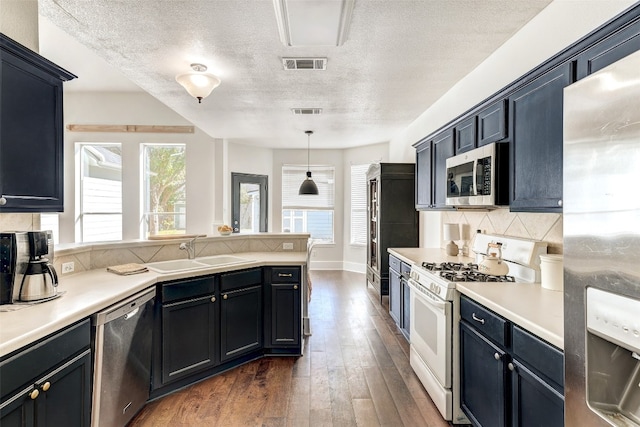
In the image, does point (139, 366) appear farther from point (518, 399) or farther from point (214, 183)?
point (214, 183)

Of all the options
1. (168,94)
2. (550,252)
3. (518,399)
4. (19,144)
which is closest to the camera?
(518,399)

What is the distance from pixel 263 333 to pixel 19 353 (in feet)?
6.64

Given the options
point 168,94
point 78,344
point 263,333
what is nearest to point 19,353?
point 78,344

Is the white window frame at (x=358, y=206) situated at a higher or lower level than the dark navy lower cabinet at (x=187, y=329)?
higher

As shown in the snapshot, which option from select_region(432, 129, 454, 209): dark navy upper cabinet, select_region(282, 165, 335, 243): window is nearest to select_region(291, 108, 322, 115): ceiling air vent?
select_region(432, 129, 454, 209): dark navy upper cabinet

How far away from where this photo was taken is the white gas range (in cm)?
216

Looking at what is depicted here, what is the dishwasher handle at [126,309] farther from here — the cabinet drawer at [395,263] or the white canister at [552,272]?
the white canister at [552,272]

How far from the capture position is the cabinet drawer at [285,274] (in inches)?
123

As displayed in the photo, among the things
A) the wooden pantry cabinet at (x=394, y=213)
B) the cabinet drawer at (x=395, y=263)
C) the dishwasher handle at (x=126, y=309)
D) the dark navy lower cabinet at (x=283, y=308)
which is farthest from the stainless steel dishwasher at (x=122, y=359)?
the wooden pantry cabinet at (x=394, y=213)

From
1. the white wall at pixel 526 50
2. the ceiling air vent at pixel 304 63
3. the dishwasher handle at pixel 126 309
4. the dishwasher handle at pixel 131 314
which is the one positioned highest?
the ceiling air vent at pixel 304 63

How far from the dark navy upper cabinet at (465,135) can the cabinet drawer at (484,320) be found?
4.47 feet

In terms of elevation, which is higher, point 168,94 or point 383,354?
point 168,94

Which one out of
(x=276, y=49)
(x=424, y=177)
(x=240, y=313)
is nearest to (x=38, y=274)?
(x=240, y=313)

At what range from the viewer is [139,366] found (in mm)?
2193
